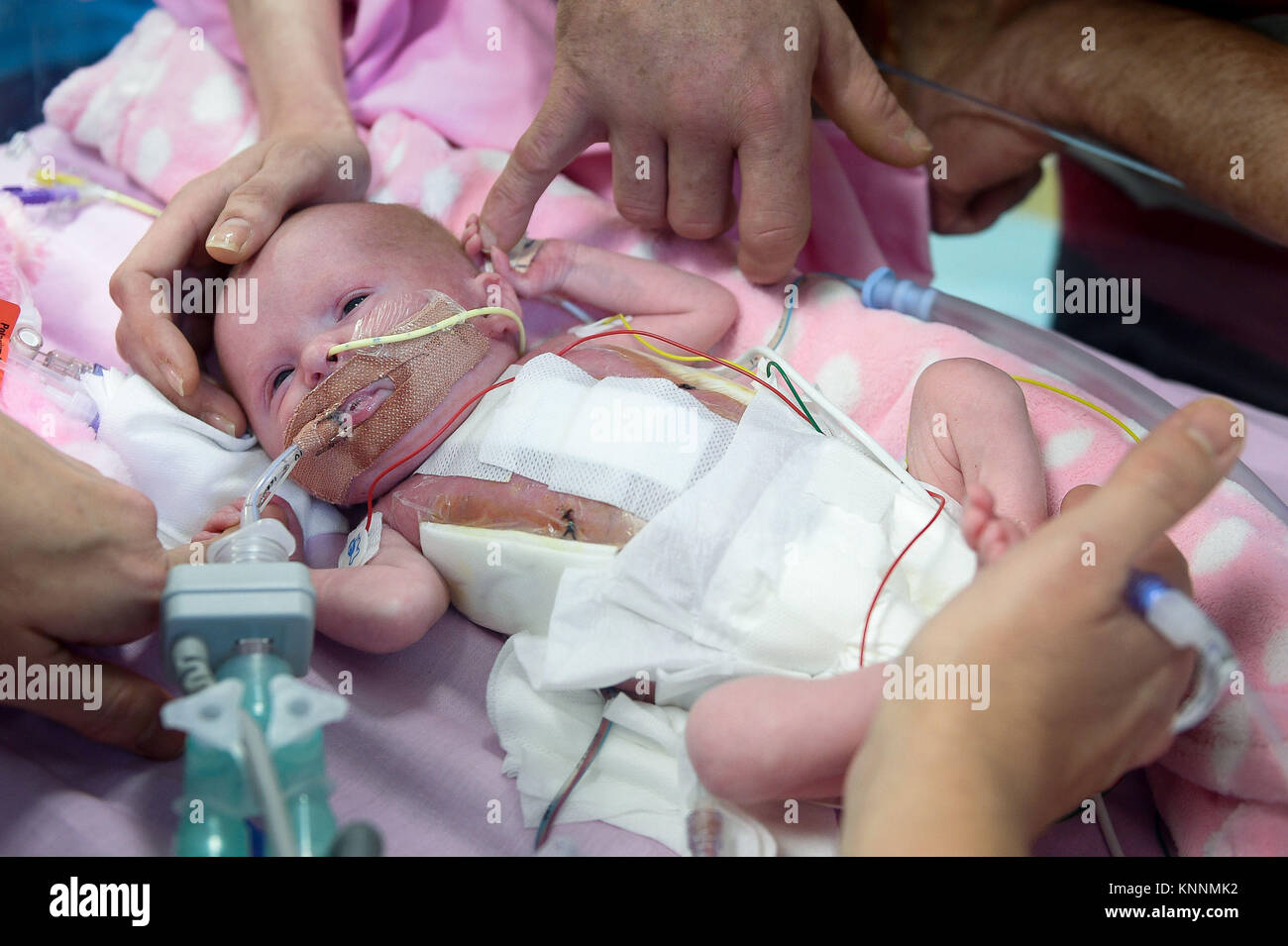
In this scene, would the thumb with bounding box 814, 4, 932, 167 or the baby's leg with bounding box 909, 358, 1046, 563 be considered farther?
the thumb with bounding box 814, 4, 932, 167

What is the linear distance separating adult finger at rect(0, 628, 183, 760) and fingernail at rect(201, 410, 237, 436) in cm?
47

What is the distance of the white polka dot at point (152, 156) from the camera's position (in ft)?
5.58

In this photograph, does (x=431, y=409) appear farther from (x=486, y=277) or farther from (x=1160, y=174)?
(x=1160, y=174)

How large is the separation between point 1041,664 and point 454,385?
2.81 ft

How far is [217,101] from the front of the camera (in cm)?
176

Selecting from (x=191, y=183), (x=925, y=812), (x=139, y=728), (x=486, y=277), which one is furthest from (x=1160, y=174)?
(x=139, y=728)

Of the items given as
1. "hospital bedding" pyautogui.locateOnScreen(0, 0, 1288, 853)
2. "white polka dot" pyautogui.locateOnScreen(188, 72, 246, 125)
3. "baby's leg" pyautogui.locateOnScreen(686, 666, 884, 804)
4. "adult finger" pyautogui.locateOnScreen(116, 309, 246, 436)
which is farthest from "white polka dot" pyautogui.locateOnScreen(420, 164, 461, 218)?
"baby's leg" pyautogui.locateOnScreen(686, 666, 884, 804)

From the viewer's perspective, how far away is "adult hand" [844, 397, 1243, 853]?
0.71m

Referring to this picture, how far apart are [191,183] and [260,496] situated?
58 cm

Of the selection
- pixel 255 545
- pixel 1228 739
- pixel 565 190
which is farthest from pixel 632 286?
pixel 1228 739

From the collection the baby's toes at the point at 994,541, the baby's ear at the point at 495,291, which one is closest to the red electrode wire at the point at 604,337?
the baby's ear at the point at 495,291

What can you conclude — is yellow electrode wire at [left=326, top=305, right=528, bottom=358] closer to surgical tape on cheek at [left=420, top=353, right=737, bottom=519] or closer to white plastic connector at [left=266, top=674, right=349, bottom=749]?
surgical tape on cheek at [left=420, top=353, right=737, bottom=519]

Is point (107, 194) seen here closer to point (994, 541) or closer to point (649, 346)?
point (649, 346)
